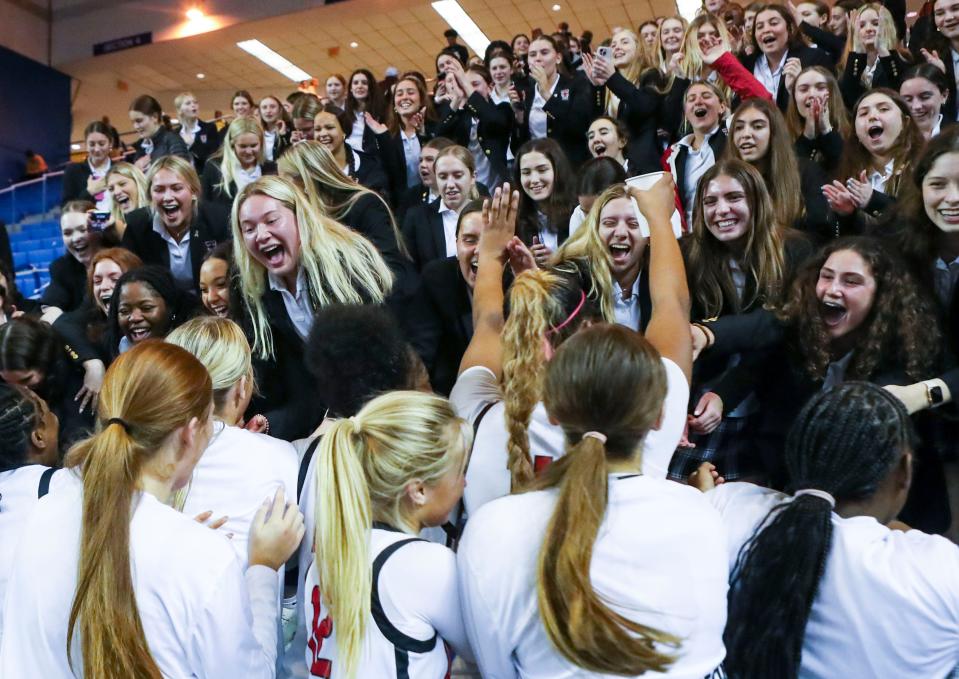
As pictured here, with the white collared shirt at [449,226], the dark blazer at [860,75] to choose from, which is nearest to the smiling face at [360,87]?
→ the white collared shirt at [449,226]

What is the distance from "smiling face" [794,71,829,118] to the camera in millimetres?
4758

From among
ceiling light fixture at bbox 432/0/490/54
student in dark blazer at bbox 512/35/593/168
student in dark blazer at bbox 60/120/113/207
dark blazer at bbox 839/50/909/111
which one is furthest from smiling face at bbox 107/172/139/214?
ceiling light fixture at bbox 432/0/490/54

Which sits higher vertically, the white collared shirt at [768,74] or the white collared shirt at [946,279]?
the white collared shirt at [768,74]

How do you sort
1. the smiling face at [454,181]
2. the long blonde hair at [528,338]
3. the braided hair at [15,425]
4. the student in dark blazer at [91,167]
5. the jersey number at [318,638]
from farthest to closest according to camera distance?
the student in dark blazer at [91,167] → the smiling face at [454,181] → the braided hair at [15,425] → the long blonde hair at [528,338] → the jersey number at [318,638]

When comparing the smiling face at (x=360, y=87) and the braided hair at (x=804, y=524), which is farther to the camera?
the smiling face at (x=360, y=87)

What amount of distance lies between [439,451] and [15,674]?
0.89 metres

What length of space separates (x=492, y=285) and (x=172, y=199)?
2548 mm

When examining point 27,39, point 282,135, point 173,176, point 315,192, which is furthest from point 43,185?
point 315,192

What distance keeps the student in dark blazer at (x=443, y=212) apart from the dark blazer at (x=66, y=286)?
1.90m

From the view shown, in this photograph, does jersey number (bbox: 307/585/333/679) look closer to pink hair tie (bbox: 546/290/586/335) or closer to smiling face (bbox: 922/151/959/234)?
pink hair tie (bbox: 546/290/586/335)

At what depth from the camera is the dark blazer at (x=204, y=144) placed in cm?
812

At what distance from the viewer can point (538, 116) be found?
21.5 ft

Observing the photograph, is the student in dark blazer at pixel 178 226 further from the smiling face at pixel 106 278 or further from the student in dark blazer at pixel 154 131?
the student in dark blazer at pixel 154 131

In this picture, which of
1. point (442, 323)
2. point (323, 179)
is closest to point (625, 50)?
point (323, 179)
